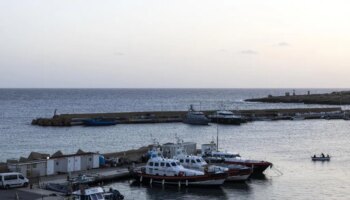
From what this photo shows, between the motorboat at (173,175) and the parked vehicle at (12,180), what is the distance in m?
9.47

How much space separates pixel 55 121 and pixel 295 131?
43966 mm

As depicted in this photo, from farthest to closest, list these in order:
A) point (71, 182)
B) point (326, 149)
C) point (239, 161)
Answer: point (326, 149), point (239, 161), point (71, 182)

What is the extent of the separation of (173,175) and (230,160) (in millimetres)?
7788

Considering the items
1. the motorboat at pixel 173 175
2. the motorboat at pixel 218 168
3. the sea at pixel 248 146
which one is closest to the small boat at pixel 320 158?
the sea at pixel 248 146

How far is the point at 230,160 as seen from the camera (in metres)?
47.5

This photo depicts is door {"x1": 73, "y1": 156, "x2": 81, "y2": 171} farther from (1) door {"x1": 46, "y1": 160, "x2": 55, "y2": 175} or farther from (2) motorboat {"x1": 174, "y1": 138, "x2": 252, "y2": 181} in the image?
(2) motorboat {"x1": 174, "y1": 138, "x2": 252, "y2": 181}

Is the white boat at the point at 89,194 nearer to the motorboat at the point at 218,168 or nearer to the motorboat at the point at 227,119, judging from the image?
the motorboat at the point at 218,168

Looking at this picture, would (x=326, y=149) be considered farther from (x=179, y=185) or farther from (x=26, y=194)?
(x=26, y=194)

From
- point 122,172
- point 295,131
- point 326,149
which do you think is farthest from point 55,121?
point 122,172

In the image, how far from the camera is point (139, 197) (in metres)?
38.3

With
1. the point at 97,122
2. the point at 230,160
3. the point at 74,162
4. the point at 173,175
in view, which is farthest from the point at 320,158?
the point at 97,122

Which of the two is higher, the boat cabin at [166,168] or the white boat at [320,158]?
the boat cabin at [166,168]

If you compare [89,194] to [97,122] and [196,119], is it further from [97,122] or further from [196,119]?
[196,119]

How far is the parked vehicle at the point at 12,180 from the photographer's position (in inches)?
1383
